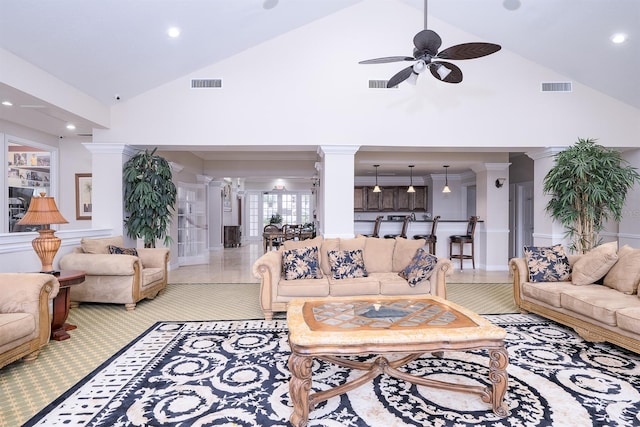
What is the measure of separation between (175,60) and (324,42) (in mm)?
2203

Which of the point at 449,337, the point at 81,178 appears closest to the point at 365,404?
the point at 449,337

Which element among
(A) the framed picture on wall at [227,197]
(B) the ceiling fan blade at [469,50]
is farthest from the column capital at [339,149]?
(A) the framed picture on wall at [227,197]

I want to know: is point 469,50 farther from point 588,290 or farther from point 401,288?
point 588,290

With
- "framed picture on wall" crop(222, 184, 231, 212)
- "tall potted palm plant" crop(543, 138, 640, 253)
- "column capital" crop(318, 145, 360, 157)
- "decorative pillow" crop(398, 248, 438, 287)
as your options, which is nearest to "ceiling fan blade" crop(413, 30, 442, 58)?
"decorative pillow" crop(398, 248, 438, 287)

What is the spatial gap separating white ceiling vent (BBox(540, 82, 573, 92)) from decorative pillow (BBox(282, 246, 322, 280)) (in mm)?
4547

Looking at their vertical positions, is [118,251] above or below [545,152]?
below

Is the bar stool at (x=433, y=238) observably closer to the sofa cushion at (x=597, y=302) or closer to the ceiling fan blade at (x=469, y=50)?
the sofa cushion at (x=597, y=302)

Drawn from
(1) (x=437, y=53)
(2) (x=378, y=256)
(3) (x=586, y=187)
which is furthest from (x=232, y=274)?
(3) (x=586, y=187)

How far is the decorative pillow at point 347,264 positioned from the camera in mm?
4324

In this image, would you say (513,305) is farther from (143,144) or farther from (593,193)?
(143,144)

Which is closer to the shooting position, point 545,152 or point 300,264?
point 300,264

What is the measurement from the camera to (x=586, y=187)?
5031 millimetres

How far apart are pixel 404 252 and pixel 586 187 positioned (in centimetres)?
283

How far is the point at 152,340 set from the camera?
3.37 m
